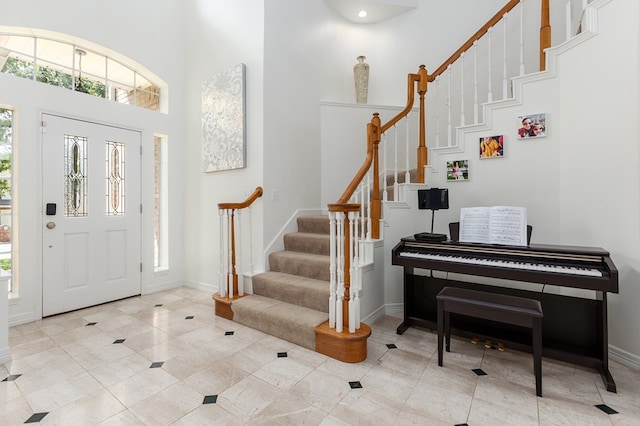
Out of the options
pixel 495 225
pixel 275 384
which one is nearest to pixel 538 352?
pixel 495 225

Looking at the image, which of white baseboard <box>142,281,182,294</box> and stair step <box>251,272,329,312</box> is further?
white baseboard <box>142,281,182,294</box>

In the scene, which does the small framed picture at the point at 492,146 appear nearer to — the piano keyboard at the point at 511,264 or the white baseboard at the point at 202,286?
the piano keyboard at the point at 511,264

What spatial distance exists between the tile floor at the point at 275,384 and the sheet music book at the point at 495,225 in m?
0.92

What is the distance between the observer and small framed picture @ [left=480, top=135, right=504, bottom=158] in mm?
2977

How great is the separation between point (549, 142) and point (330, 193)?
8.61 ft

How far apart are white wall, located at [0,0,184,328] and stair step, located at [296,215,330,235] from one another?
1888 millimetres

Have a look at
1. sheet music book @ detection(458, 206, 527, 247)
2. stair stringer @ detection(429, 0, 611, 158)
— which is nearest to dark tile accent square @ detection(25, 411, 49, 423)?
sheet music book @ detection(458, 206, 527, 247)

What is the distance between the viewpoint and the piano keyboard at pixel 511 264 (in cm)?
206

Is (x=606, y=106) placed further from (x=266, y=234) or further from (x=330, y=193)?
(x=266, y=234)

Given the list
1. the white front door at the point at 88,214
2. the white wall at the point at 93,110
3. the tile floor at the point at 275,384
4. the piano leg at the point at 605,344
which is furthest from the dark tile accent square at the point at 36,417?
the piano leg at the point at 605,344

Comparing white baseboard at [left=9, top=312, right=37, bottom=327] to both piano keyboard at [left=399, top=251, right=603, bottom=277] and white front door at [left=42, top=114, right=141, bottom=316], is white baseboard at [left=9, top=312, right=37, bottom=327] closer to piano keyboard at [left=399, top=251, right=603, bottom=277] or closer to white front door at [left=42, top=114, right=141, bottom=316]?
white front door at [left=42, top=114, right=141, bottom=316]

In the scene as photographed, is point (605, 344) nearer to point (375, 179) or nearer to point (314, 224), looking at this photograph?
point (375, 179)

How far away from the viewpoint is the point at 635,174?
222 centimetres

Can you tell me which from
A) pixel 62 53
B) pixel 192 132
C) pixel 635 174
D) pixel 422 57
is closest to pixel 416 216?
pixel 635 174
